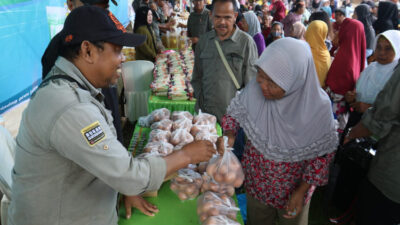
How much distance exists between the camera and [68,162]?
981mm

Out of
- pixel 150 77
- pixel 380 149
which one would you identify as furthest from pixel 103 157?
pixel 150 77

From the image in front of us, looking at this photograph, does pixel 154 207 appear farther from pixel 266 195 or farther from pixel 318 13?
pixel 318 13

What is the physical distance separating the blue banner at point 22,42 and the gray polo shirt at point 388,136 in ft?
9.49

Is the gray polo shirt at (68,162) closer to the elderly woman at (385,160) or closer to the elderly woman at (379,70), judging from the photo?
the elderly woman at (385,160)

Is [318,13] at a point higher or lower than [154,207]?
higher

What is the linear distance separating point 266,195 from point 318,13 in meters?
4.57

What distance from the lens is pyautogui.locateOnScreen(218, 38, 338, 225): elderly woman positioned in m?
1.52

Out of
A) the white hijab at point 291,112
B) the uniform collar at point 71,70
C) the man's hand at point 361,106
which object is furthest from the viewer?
the man's hand at point 361,106

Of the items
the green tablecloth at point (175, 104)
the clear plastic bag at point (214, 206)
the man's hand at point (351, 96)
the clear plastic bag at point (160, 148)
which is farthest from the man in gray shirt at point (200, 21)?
the clear plastic bag at point (214, 206)

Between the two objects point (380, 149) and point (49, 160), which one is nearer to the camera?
point (49, 160)

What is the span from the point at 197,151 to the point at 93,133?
487 mm

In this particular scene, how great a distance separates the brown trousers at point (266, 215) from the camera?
5.98 feet

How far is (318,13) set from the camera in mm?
5207

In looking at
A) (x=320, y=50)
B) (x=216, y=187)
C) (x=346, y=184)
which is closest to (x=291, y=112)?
(x=216, y=187)
